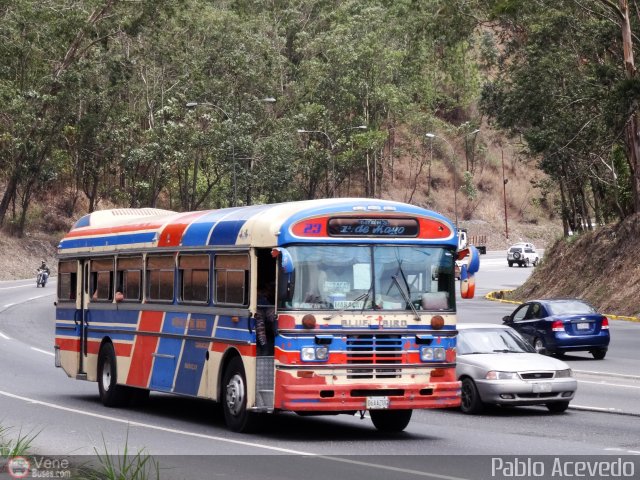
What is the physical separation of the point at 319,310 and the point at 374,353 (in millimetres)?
846

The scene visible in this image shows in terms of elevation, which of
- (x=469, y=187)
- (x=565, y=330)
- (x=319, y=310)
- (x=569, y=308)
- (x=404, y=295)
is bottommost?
(x=565, y=330)

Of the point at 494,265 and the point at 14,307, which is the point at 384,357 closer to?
the point at 14,307

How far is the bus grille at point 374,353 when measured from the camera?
1479 cm

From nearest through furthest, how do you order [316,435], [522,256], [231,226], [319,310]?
[319,310]
[316,435]
[231,226]
[522,256]

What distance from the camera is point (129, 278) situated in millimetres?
19250

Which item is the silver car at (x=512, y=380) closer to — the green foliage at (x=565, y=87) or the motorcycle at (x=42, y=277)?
the green foliage at (x=565, y=87)

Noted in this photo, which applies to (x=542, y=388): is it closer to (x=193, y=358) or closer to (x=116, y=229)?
(x=193, y=358)

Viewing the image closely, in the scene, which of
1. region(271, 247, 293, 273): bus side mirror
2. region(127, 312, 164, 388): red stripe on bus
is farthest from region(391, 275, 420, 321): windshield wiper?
region(127, 312, 164, 388): red stripe on bus

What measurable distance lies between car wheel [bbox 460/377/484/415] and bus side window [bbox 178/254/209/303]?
4508mm

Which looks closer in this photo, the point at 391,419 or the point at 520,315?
the point at 391,419

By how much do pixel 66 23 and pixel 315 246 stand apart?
2389 inches

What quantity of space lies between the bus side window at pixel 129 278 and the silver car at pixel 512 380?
495 centimetres

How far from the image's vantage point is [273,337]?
15.4 meters

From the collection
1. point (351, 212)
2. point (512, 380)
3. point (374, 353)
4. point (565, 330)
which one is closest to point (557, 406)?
point (512, 380)
